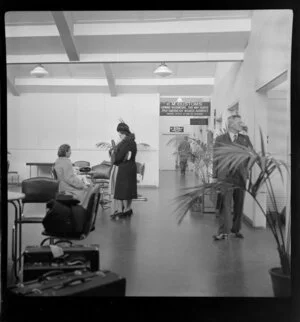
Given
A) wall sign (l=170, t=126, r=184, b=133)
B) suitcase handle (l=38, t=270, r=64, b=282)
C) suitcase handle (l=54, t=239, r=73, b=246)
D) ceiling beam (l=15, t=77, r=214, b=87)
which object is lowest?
suitcase handle (l=38, t=270, r=64, b=282)

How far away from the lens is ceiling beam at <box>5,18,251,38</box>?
3057 millimetres

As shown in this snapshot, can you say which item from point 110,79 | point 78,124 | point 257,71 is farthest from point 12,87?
point 257,71

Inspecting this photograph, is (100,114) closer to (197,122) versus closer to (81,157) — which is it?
(81,157)

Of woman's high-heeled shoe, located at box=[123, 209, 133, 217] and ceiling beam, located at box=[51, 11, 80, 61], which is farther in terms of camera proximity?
woman's high-heeled shoe, located at box=[123, 209, 133, 217]

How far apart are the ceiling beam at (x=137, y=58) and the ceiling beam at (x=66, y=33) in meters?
0.05

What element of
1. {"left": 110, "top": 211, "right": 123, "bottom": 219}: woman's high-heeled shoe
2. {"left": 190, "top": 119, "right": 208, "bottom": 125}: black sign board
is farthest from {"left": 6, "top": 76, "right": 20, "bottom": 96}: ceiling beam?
{"left": 190, "top": 119, "right": 208, "bottom": 125}: black sign board

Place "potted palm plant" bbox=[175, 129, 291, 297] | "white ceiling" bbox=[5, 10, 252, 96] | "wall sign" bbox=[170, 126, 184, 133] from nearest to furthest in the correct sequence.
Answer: "potted palm plant" bbox=[175, 129, 291, 297], "white ceiling" bbox=[5, 10, 252, 96], "wall sign" bbox=[170, 126, 184, 133]

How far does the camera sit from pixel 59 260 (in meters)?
3.09

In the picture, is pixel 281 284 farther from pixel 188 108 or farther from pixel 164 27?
pixel 164 27

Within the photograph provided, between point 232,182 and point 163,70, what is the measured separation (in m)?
0.98

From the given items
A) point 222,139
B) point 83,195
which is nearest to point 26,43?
point 83,195

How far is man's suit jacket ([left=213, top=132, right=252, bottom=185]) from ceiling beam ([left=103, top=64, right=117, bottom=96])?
0.85m

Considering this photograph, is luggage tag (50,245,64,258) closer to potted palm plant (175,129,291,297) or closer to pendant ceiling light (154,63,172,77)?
potted palm plant (175,129,291,297)

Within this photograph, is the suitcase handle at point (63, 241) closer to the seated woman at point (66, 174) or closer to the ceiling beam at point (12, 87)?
the seated woman at point (66, 174)
